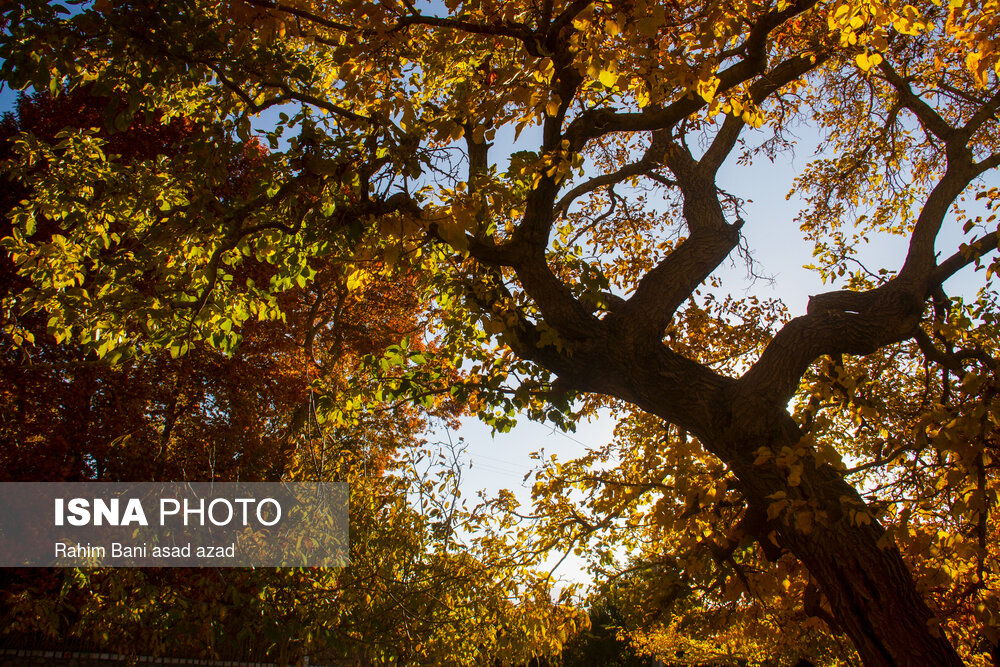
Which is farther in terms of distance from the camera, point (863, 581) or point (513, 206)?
point (513, 206)

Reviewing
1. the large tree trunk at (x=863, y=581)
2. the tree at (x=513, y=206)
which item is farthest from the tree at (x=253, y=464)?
the large tree trunk at (x=863, y=581)

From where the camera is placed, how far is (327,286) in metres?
12.3

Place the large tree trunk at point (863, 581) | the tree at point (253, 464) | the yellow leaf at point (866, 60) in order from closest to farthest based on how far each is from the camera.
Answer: the yellow leaf at point (866, 60) < the large tree trunk at point (863, 581) < the tree at point (253, 464)

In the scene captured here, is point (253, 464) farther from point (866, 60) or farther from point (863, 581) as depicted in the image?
point (866, 60)

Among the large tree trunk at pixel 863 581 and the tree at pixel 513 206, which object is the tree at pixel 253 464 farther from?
the large tree trunk at pixel 863 581

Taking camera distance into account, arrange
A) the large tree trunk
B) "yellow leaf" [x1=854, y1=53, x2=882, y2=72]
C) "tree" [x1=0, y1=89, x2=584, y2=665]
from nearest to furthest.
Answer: "yellow leaf" [x1=854, y1=53, x2=882, y2=72]
the large tree trunk
"tree" [x1=0, y1=89, x2=584, y2=665]

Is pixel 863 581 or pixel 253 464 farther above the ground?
pixel 253 464

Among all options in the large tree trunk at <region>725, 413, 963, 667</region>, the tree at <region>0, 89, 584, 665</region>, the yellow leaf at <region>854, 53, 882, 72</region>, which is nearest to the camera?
the yellow leaf at <region>854, 53, 882, 72</region>

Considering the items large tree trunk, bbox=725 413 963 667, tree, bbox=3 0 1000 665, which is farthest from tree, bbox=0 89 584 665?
A: large tree trunk, bbox=725 413 963 667

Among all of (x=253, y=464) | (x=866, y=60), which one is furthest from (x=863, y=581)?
(x=253, y=464)

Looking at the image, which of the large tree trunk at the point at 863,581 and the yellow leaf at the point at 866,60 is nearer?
the yellow leaf at the point at 866,60

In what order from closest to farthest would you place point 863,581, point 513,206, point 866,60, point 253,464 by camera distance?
point 866,60 → point 863,581 → point 513,206 → point 253,464

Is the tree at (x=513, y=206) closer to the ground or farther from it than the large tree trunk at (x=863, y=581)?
farther from it

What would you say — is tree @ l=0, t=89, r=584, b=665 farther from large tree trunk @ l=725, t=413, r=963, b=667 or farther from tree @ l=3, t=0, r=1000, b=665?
large tree trunk @ l=725, t=413, r=963, b=667
